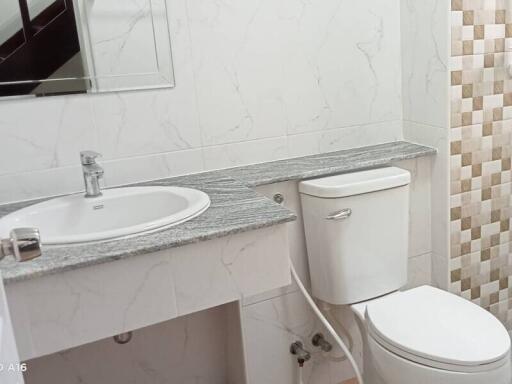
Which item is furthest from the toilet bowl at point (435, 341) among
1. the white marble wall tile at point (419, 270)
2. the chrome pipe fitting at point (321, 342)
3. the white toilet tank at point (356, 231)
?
the white marble wall tile at point (419, 270)

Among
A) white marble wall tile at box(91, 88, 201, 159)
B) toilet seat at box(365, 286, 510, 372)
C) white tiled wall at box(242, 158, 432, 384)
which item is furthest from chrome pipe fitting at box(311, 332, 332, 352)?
white marble wall tile at box(91, 88, 201, 159)

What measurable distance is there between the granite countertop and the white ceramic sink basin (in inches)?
2.8

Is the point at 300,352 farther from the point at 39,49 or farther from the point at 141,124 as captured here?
the point at 39,49

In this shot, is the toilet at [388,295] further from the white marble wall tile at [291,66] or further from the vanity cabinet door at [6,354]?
the vanity cabinet door at [6,354]

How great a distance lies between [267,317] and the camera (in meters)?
1.67

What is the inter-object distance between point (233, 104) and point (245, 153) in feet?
0.54

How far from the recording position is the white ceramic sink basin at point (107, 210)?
1270mm

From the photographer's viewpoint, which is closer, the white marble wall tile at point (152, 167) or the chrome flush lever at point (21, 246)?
the chrome flush lever at point (21, 246)

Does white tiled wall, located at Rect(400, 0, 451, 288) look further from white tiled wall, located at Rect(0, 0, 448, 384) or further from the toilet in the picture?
the toilet

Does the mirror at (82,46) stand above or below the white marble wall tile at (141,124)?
above

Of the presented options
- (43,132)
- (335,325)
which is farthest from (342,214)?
(43,132)

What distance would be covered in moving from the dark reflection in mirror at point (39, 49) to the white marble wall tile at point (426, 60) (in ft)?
3.59

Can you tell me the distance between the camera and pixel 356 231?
1563 millimetres

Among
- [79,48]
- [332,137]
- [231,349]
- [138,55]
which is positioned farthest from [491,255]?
[79,48]
